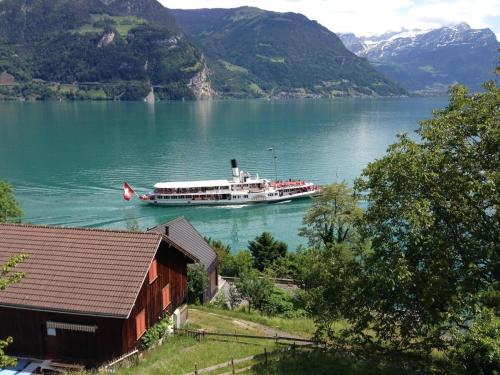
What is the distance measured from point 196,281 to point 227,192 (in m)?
51.3

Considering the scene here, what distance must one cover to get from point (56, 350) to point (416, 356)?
55.0 feet

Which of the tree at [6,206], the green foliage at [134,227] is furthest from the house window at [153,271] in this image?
the tree at [6,206]

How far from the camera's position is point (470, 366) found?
17672 mm

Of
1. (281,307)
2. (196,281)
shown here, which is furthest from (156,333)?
(281,307)

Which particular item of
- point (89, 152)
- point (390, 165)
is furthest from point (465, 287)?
point (89, 152)

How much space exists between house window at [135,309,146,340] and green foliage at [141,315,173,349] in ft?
1.03

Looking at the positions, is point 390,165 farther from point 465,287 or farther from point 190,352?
point 190,352

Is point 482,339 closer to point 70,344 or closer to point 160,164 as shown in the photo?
point 70,344

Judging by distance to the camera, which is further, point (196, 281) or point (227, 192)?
point (227, 192)

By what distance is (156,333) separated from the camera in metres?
24.8

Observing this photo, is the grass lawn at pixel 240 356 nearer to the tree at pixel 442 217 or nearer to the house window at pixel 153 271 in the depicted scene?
the house window at pixel 153 271

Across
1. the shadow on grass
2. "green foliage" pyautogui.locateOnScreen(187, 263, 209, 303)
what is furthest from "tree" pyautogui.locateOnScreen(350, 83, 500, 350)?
"green foliage" pyautogui.locateOnScreen(187, 263, 209, 303)

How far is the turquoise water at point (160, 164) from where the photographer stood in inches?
3017

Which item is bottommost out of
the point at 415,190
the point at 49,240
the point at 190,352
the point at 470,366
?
the point at 190,352
